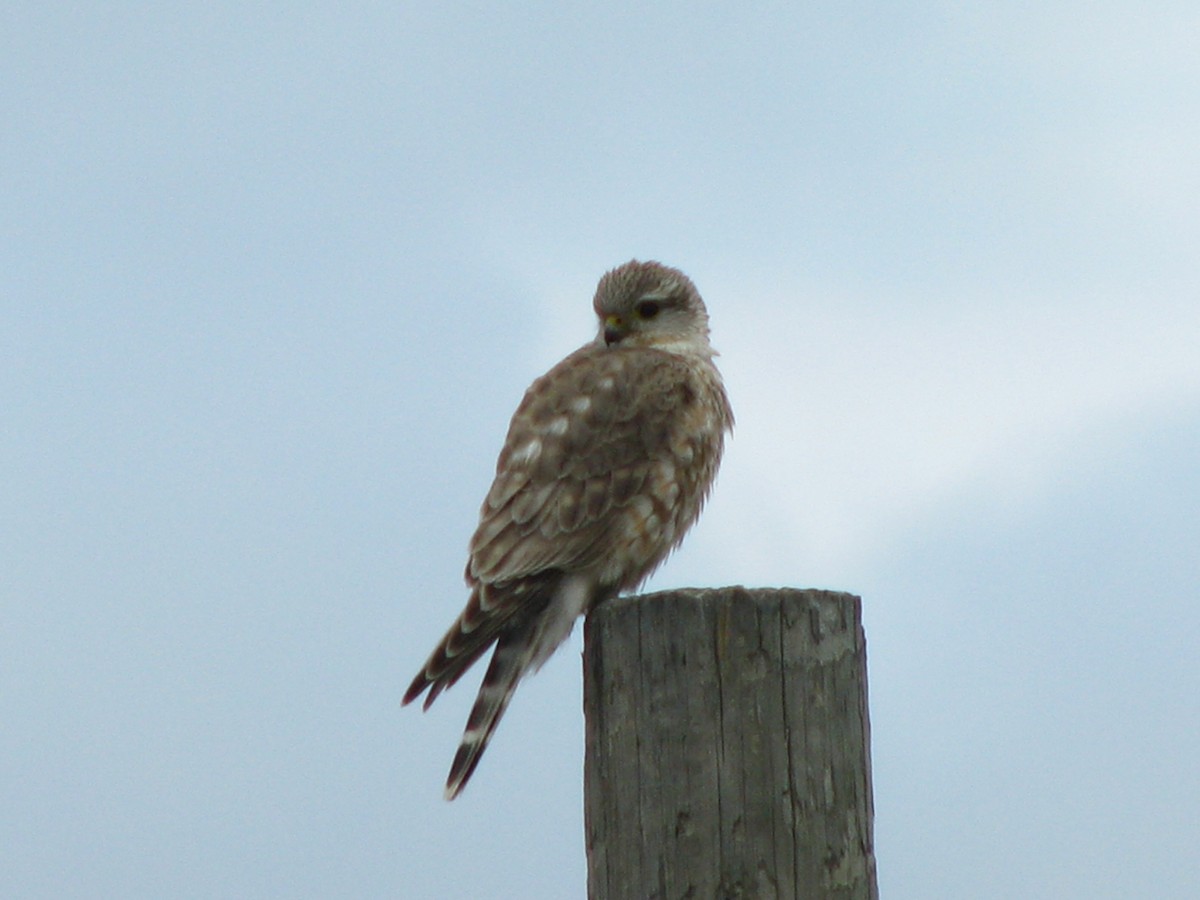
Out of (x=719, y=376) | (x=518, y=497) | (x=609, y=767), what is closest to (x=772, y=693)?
(x=609, y=767)

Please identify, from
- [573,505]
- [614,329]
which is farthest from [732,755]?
[614,329]

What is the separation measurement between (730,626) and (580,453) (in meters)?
1.48

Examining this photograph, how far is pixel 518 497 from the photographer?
13.6ft

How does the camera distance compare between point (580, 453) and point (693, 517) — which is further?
point (693, 517)

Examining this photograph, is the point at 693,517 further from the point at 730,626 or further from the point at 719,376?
the point at 730,626

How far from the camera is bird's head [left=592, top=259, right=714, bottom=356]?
205 inches

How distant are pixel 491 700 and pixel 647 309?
197cm

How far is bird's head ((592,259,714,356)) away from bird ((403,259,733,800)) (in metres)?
0.39

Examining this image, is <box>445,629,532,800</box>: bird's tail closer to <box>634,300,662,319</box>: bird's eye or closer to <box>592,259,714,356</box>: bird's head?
<box>592,259,714,356</box>: bird's head

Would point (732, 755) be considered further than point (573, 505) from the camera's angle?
No

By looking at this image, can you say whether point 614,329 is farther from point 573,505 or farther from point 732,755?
point 732,755

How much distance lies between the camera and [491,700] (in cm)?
381

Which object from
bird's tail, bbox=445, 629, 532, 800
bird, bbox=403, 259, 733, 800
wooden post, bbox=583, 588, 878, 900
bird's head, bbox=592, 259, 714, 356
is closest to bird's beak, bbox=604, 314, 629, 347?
bird's head, bbox=592, 259, 714, 356

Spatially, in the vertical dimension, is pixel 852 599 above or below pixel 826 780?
above
